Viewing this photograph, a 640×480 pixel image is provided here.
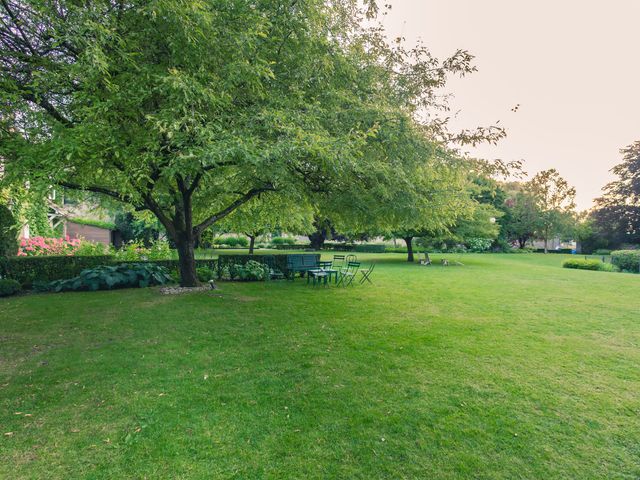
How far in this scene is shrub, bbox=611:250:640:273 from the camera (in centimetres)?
2003

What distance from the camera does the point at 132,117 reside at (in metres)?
5.47

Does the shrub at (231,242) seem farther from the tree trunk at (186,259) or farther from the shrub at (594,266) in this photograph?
the shrub at (594,266)

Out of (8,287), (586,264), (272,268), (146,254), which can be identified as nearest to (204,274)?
(272,268)

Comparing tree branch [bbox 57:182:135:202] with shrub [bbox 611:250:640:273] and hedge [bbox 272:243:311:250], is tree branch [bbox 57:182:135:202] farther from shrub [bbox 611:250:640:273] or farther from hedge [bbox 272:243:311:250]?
hedge [bbox 272:243:311:250]

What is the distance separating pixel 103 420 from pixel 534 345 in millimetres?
6120

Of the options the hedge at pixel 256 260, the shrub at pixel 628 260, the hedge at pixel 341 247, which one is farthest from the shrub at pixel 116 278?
the hedge at pixel 341 247

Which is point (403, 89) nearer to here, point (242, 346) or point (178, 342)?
point (242, 346)

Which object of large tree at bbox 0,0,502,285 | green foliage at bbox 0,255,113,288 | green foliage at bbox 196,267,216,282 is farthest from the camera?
green foliage at bbox 196,267,216,282

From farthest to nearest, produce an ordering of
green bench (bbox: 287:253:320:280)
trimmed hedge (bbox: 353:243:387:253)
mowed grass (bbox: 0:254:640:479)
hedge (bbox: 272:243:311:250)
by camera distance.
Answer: hedge (bbox: 272:243:311:250), trimmed hedge (bbox: 353:243:387:253), green bench (bbox: 287:253:320:280), mowed grass (bbox: 0:254:640:479)

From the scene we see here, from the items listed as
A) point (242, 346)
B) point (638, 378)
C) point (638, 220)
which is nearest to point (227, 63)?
point (242, 346)

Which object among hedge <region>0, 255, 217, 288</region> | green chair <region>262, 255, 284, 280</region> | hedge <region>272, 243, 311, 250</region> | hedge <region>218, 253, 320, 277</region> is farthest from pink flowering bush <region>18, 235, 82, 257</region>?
hedge <region>272, 243, 311, 250</region>

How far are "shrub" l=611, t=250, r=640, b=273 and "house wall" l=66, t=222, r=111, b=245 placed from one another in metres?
35.0

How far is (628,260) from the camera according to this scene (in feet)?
67.1

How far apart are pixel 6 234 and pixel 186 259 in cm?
550
